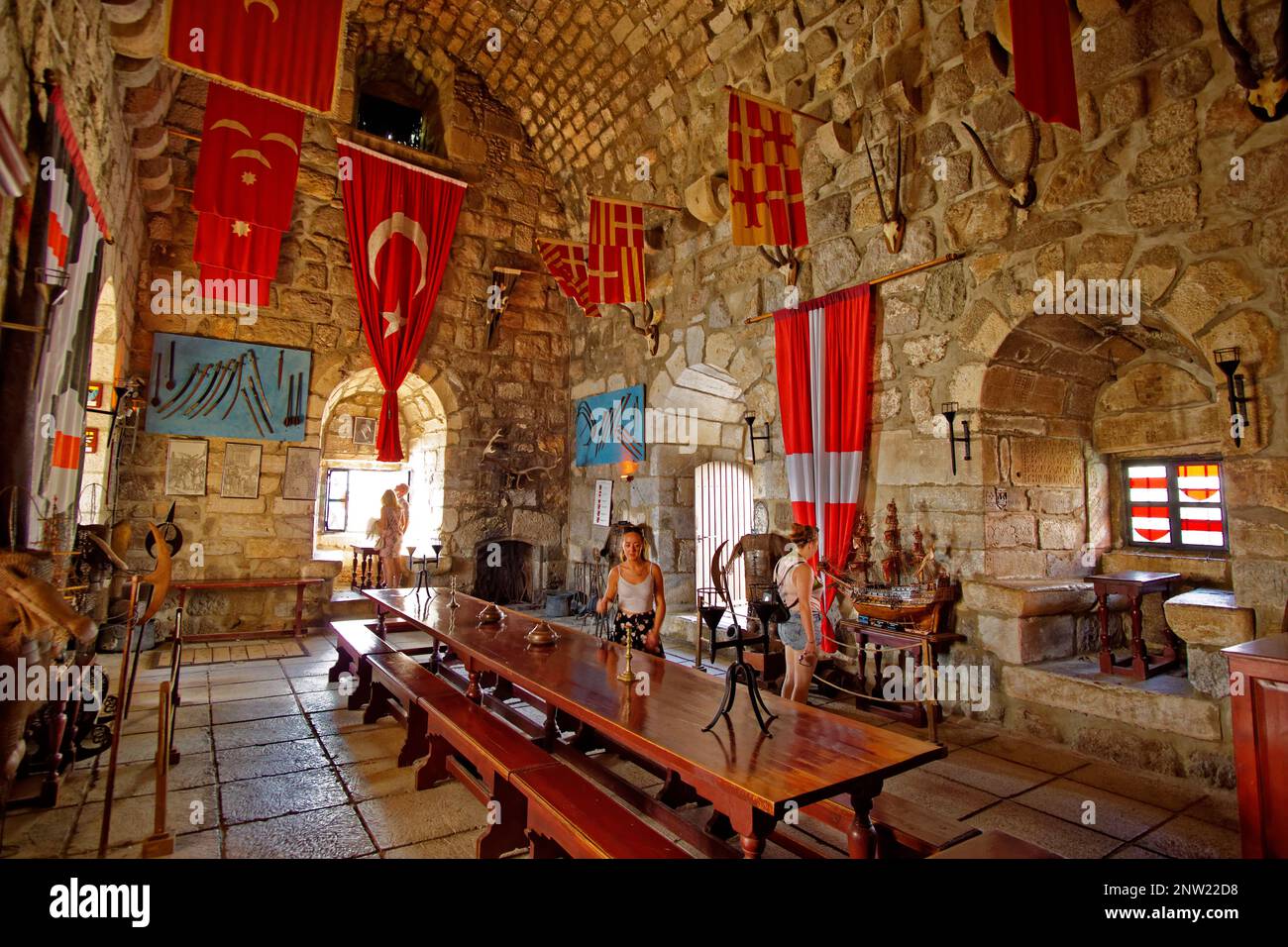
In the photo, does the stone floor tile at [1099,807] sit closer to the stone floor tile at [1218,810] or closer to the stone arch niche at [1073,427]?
the stone floor tile at [1218,810]

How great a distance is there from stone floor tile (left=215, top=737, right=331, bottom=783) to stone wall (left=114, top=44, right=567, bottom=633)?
150 inches

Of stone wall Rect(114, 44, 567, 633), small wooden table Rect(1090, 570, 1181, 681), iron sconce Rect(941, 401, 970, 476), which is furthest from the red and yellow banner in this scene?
stone wall Rect(114, 44, 567, 633)

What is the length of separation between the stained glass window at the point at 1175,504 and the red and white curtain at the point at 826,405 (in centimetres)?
199

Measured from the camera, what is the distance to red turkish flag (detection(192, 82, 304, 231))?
5.03 meters

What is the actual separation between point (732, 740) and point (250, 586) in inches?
248

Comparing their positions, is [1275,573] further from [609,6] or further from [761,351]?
[609,6]

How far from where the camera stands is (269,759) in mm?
3330

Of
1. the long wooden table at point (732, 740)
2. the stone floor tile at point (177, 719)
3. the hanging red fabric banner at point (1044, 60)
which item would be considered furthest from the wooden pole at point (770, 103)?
the stone floor tile at point (177, 719)

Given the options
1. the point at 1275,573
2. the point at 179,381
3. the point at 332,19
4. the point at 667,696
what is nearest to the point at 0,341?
the point at 332,19

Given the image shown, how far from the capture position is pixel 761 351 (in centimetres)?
573

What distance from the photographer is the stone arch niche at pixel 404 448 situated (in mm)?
8234
